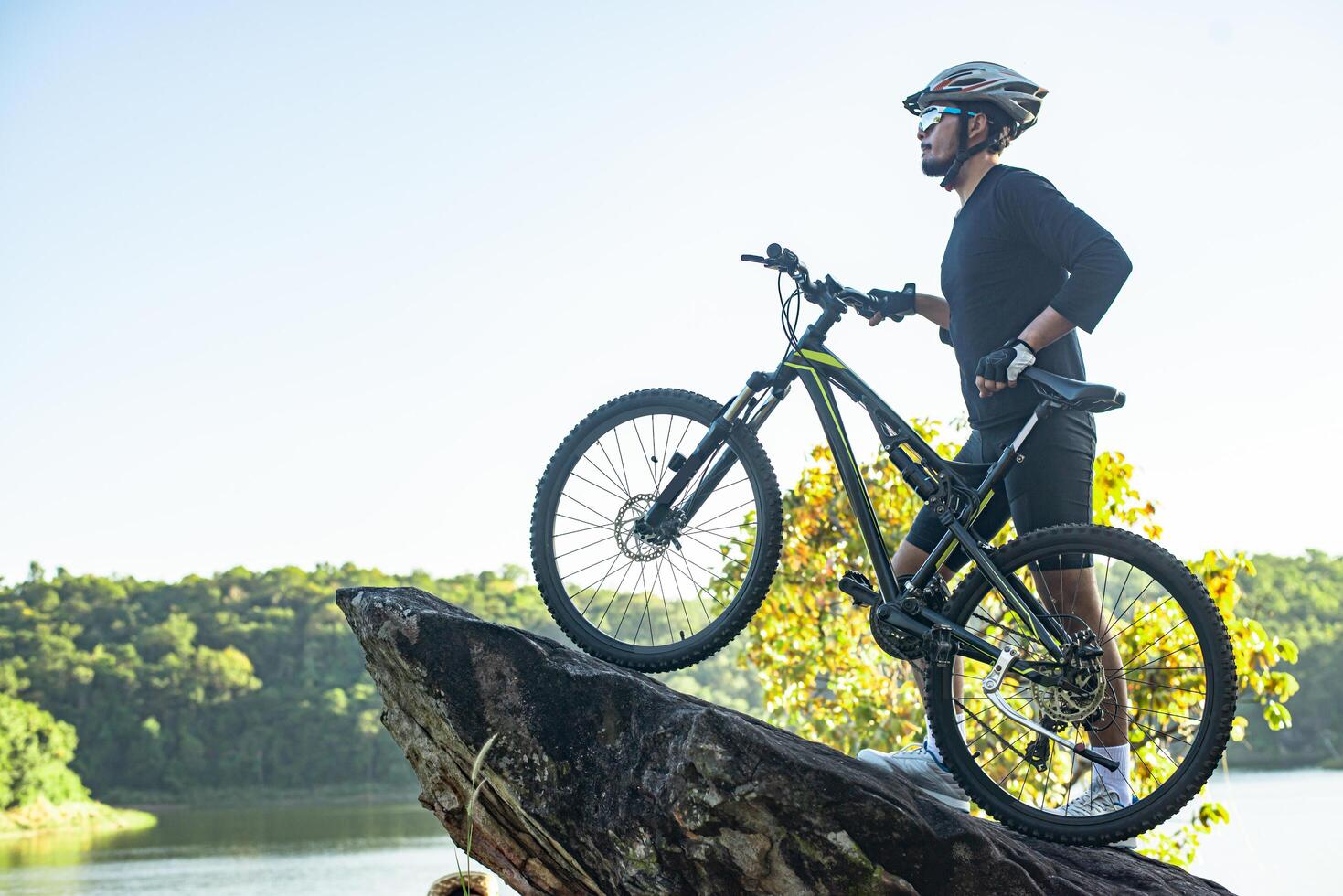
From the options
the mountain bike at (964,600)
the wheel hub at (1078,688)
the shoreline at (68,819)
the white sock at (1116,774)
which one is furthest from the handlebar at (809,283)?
the shoreline at (68,819)

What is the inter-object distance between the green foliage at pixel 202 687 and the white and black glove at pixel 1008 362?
2797 inches

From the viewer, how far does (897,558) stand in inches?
161

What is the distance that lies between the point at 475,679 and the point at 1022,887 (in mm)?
1712

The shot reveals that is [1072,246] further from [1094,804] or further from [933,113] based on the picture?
[1094,804]

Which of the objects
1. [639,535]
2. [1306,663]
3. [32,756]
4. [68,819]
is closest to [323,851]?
[32,756]

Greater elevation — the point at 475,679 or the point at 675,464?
the point at 675,464

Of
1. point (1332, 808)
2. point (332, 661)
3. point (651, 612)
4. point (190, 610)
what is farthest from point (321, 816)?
point (651, 612)

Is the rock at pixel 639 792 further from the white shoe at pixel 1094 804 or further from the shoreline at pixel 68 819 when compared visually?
the shoreline at pixel 68 819

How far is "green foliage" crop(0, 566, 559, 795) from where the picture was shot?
75812mm

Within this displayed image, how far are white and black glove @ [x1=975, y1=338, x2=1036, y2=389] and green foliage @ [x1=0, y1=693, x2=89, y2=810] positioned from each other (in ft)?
233

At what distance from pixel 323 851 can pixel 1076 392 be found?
206 ft

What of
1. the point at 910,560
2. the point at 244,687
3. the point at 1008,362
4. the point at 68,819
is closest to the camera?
the point at 1008,362

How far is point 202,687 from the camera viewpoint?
75.4 meters

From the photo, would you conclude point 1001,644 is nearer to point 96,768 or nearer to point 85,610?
point 96,768
